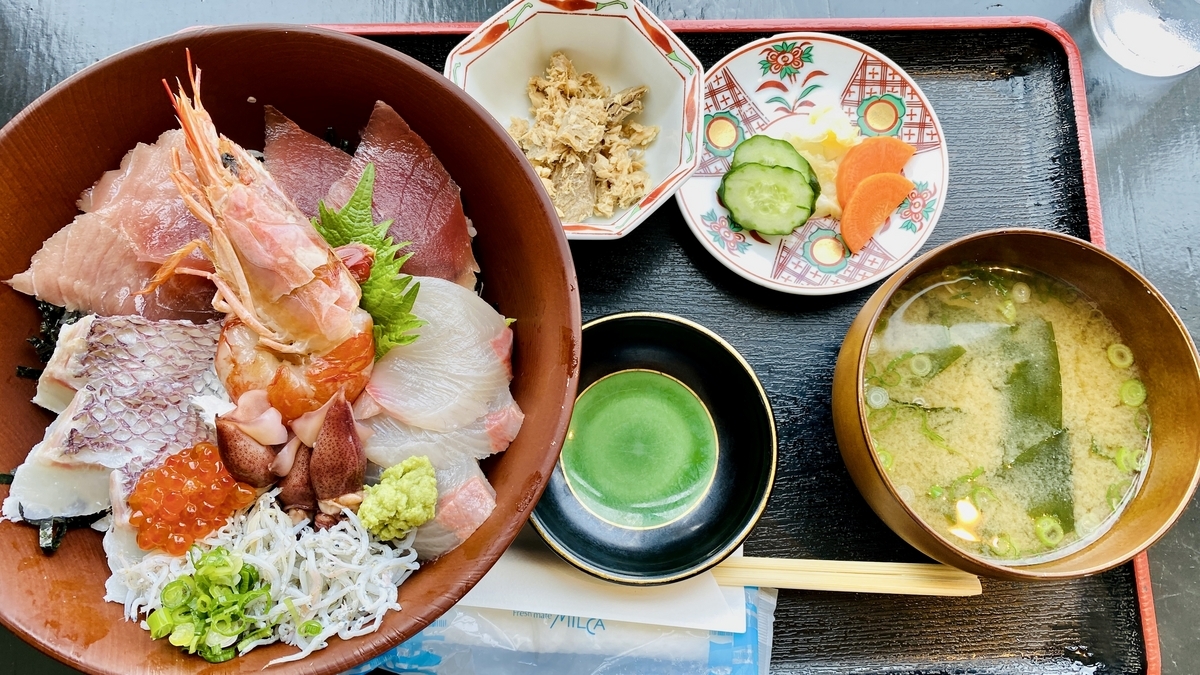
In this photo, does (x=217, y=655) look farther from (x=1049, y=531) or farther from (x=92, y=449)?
(x=1049, y=531)

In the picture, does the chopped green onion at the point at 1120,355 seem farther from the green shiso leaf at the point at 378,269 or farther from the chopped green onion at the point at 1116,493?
the green shiso leaf at the point at 378,269

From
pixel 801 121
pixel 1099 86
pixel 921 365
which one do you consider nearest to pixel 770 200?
pixel 801 121

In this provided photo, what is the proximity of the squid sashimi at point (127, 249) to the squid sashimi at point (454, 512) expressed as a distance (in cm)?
54

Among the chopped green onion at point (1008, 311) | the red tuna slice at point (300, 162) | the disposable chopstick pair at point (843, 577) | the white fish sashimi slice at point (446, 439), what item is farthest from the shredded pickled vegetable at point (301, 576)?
the chopped green onion at point (1008, 311)

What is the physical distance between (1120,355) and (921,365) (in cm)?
44

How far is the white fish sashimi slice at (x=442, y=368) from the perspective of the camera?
1298 millimetres

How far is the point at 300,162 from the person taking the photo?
4.64 feet

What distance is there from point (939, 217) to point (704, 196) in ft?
1.96

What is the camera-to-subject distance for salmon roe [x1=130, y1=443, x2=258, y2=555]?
3.96ft

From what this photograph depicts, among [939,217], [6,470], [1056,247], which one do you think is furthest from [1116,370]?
[6,470]

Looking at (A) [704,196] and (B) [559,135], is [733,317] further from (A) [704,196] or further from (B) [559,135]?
(B) [559,135]

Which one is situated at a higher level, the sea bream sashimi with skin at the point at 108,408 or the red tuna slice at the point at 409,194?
the red tuna slice at the point at 409,194

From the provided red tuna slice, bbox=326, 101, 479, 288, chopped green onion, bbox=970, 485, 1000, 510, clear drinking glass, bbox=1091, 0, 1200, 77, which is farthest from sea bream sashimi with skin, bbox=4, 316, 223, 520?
clear drinking glass, bbox=1091, 0, 1200, 77

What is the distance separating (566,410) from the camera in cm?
128
